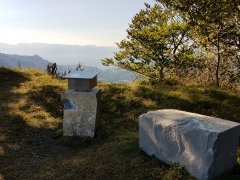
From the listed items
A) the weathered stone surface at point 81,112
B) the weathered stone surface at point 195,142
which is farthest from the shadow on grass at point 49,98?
the weathered stone surface at point 195,142

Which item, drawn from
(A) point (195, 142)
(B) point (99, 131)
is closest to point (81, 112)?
(B) point (99, 131)

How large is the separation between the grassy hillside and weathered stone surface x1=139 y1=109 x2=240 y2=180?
23cm

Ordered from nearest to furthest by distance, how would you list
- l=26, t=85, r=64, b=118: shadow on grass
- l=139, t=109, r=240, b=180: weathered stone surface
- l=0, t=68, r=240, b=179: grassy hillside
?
l=139, t=109, r=240, b=180: weathered stone surface → l=0, t=68, r=240, b=179: grassy hillside → l=26, t=85, r=64, b=118: shadow on grass

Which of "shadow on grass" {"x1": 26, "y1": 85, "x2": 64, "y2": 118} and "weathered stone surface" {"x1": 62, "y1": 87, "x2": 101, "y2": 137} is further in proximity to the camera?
"shadow on grass" {"x1": 26, "y1": 85, "x2": 64, "y2": 118}

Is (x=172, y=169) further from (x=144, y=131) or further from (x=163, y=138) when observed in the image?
(x=144, y=131)

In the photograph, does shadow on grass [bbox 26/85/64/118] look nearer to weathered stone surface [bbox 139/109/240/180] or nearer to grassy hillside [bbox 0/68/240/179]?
grassy hillside [bbox 0/68/240/179]

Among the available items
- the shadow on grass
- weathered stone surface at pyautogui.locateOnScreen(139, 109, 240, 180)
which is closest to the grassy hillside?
the shadow on grass

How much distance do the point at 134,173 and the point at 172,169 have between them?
0.77 m

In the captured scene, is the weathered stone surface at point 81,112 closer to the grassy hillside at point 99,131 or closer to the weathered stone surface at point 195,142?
the grassy hillside at point 99,131

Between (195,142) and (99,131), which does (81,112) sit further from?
(195,142)

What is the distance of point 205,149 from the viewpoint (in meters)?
6.07

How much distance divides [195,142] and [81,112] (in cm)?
358

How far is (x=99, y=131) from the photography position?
9.12 meters

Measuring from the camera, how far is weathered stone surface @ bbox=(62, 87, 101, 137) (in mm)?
8727
